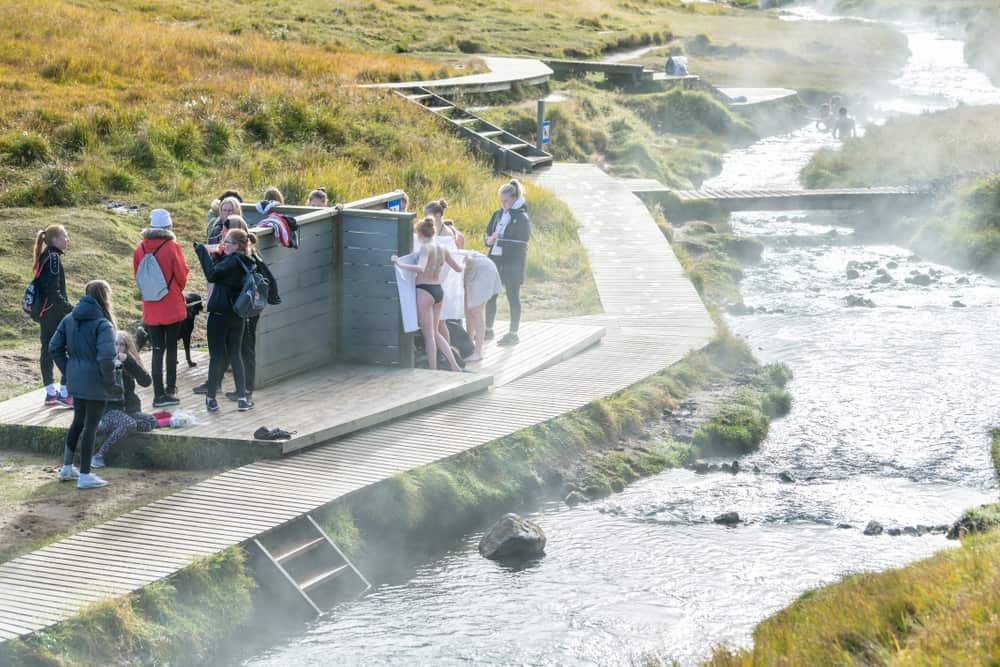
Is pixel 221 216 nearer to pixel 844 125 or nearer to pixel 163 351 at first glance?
pixel 163 351

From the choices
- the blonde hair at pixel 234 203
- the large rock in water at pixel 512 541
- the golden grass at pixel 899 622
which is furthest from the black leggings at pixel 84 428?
the golden grass at pixel 899 622

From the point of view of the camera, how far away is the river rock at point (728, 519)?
12.6 m

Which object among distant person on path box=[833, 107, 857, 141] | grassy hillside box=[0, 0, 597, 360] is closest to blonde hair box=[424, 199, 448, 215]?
grassy hillside box=[0, 0, 597, 360]

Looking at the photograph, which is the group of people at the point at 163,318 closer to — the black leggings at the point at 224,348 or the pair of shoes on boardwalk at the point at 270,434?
the black leggings at the point at 224,348

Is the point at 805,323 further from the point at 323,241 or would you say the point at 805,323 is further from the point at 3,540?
the point at 3,540

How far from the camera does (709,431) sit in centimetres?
1502

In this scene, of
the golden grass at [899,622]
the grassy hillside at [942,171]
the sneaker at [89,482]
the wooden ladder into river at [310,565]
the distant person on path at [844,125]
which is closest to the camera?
the golden grass at [899,622]

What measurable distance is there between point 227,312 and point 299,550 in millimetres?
2611

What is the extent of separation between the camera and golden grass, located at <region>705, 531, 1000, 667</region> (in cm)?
780

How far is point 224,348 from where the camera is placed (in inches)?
486

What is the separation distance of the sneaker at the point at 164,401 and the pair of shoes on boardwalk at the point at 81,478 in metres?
1.30

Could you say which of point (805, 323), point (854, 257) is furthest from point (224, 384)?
point (854, 257)

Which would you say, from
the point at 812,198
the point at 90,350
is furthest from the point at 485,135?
the point at 90,350

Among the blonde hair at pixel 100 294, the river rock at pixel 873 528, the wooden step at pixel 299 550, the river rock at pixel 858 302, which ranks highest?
the blonde hair at pixel 100 294
